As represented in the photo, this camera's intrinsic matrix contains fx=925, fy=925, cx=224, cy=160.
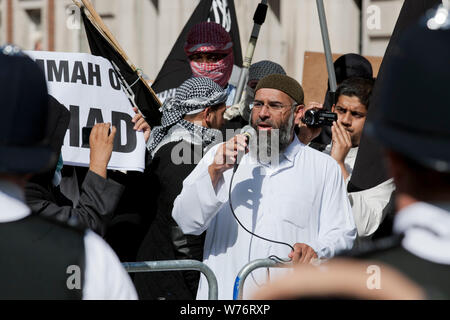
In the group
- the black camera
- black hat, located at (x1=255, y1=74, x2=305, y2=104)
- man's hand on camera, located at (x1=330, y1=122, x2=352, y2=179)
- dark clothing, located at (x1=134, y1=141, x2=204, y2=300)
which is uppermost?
black hat, located at (x1=255, y1=74, x2=305, y2=104)

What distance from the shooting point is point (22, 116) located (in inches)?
80.0

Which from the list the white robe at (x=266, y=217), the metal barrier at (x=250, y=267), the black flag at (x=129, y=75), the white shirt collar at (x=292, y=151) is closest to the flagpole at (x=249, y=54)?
the black flag at (x=129, y=75)

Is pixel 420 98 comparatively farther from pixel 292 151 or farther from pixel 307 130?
pixel 307 130

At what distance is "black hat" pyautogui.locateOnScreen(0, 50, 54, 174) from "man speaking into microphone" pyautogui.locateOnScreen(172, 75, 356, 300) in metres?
2.32

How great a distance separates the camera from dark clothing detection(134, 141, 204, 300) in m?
5.01

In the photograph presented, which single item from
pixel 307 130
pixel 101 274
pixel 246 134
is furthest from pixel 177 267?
pixel 101 274

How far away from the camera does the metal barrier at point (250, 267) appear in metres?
4.21

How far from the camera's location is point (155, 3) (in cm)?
1555

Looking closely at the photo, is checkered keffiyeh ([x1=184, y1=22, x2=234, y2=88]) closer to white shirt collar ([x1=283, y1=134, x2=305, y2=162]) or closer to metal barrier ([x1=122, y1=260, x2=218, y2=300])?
white shirt collar ([x1=283, y1=134, x2=305, y2=162])

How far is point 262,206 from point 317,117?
1.02m

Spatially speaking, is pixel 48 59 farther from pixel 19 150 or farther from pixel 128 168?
pixel 19 150

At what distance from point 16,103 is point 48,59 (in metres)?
3.33

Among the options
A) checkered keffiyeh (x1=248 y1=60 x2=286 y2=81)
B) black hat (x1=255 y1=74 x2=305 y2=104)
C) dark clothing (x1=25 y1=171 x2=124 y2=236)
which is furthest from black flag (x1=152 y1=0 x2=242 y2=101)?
dark clothing (x1=25 y1=171 x2=124 y2=236)
